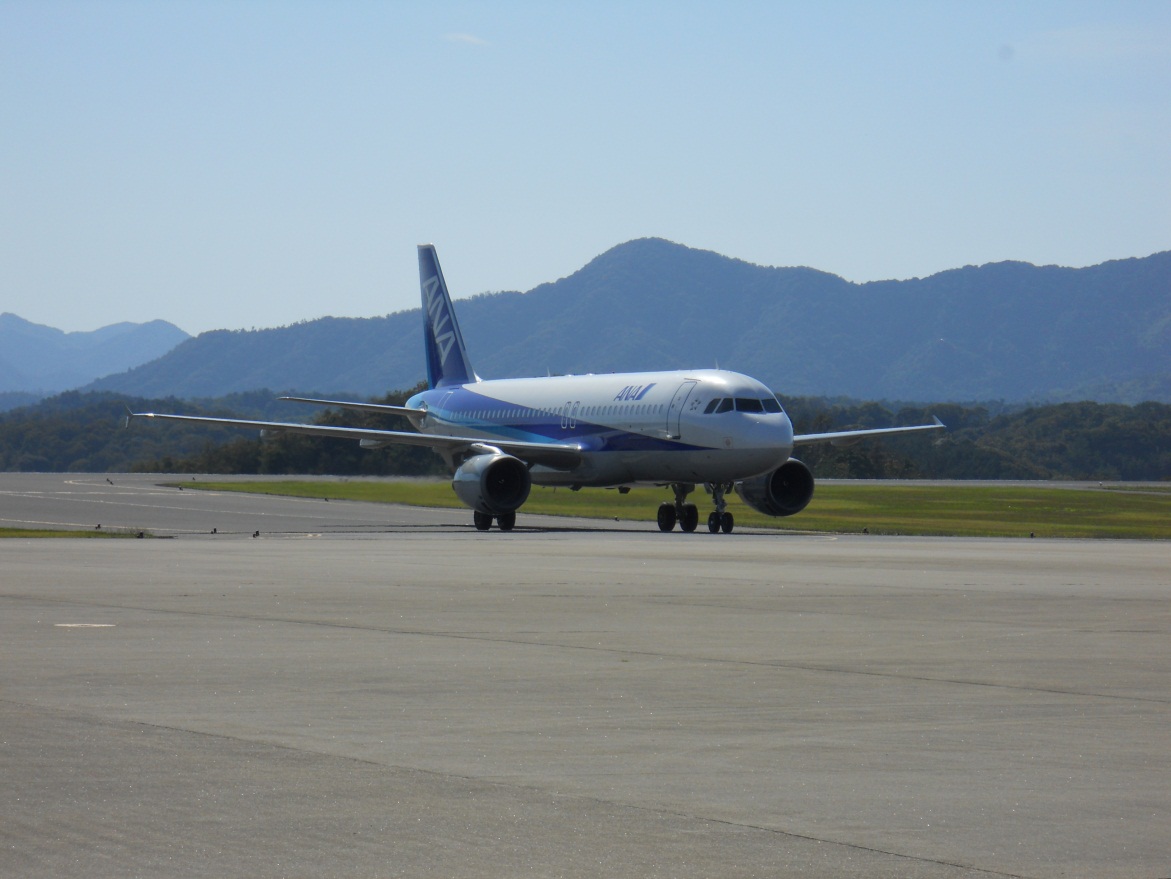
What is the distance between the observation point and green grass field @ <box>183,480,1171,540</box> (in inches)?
1671

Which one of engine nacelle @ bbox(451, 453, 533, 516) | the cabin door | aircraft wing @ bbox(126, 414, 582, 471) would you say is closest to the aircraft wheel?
the cabin door

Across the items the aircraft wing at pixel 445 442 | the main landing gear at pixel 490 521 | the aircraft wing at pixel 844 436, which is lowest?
the main landing gear at pixel 490 521

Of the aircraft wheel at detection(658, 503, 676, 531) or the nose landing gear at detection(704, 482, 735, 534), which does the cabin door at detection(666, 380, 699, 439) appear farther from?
the aircraft wheel at detection(658, 503, 676, 531)

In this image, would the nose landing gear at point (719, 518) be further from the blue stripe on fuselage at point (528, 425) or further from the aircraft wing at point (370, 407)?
the aircraft wing at point (370, 407)

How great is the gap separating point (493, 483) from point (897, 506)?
708 inches

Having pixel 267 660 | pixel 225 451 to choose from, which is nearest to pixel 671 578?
pixel 267 660

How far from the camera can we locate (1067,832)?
6.78 meters

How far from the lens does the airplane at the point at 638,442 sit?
131 ft

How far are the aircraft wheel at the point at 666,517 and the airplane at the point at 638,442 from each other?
0.04 m

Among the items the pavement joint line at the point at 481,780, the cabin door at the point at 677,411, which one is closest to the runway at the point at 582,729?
the pavement joint line at the point at 481,780

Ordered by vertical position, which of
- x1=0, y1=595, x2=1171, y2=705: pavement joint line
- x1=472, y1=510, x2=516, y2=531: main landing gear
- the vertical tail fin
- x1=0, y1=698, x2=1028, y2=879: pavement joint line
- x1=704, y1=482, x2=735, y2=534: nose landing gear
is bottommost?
x1=0, y1=698, x2=1028, y2=879: pavement joint line

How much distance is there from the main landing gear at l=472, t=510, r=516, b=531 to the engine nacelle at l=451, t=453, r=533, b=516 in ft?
0.55

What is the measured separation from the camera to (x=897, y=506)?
177 feet

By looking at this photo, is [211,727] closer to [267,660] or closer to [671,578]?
[267,660]
